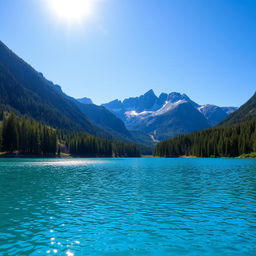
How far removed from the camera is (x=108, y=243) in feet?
52.1

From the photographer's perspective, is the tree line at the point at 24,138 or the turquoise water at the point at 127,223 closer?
the turquoise water at the point at 127,223

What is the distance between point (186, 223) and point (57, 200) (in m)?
15.5

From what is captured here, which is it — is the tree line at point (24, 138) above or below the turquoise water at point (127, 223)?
above

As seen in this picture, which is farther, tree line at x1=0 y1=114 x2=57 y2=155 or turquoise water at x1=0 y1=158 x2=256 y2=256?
tree line at x1=0 y1=114 x2=57 y2=155

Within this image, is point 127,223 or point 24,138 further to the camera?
point 24,138

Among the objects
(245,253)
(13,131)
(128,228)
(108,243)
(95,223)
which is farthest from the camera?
(13,131)

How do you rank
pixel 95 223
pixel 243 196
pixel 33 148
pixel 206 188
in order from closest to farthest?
pixel 95 223 < pixel 243 196 < pixel 206 188 < pixel 33 148

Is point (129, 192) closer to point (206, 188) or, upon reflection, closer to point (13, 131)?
point (206, 188)

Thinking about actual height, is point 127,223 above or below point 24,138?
below

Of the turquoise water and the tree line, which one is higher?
the tree line

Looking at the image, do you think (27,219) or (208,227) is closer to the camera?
(208,227)

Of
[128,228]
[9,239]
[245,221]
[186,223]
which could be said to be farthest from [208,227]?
[9,239]

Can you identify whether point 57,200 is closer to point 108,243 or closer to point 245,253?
point 108,243

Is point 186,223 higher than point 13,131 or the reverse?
the reverse
